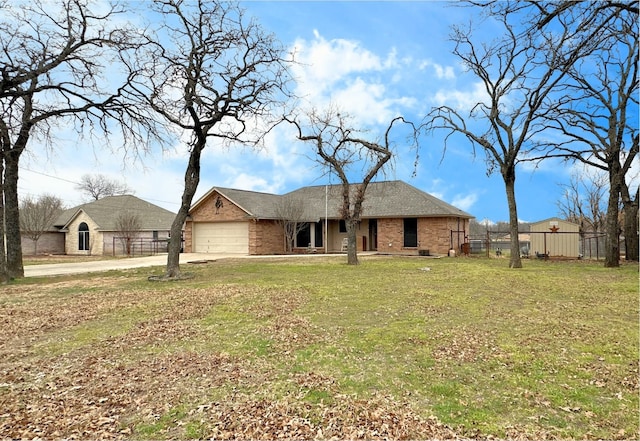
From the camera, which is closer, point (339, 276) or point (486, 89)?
point (339, 276)

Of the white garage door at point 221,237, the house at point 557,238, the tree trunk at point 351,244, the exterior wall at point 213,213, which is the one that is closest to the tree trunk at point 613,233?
the house at point 557,238

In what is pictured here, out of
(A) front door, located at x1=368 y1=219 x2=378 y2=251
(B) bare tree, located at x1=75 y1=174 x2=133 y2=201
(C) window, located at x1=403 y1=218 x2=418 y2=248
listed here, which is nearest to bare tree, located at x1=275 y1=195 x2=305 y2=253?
(A) front door, located at x1=368 y1=219 x2=378 y2=251

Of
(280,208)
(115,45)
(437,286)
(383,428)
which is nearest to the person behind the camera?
(383,428)

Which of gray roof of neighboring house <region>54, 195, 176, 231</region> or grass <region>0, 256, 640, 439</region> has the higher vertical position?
gray roof of neighboring house <region>54, 195, 176, 231</region>

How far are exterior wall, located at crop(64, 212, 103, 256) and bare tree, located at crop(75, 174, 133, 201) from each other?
23321mm

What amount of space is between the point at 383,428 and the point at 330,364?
151 centimetres

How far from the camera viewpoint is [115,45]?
13516mm

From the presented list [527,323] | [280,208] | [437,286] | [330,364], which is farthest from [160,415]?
[280,208]

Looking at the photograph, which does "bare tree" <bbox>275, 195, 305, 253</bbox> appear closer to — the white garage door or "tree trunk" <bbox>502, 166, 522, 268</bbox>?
the white garage door

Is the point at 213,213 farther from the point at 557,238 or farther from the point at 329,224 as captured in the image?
the point at 557,238

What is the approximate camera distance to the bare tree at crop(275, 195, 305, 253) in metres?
26.8

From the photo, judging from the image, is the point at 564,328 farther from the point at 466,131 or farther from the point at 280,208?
the point at 280,208

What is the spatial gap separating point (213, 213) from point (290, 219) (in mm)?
5684

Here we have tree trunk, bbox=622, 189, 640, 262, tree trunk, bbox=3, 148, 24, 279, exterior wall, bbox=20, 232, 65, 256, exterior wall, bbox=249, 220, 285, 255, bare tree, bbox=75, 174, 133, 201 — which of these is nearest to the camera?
tree trunk, bbox=3, 148, 24, 279
